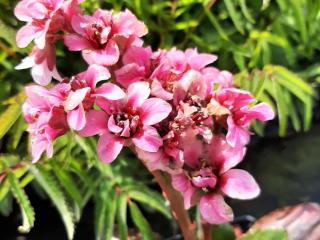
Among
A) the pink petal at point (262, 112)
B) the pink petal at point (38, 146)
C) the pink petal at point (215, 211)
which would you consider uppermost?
the pink petal at point (262, 112)

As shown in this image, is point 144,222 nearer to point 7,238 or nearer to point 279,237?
point 279,237

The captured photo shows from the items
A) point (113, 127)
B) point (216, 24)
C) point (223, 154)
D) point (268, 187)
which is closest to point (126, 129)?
point (113, 127)

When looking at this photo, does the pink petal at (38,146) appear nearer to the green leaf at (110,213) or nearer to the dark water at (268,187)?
the green leaf at (110,213)

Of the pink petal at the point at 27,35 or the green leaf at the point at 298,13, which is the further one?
the green leaf at the point at 298,13

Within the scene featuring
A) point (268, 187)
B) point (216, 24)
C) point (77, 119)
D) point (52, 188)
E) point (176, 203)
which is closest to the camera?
point (77, 119)

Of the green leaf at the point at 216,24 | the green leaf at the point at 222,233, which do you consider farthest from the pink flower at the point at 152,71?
the green leaf at the point at 216,24

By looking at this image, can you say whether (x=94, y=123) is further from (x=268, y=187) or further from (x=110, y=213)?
(x=268, y=187)

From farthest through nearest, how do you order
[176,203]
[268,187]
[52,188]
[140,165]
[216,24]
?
[268,187] → [140,165] → [216,24] → [52,188] → [176,203]

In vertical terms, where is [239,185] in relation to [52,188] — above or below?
above

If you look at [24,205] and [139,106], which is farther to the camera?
[24,205]
